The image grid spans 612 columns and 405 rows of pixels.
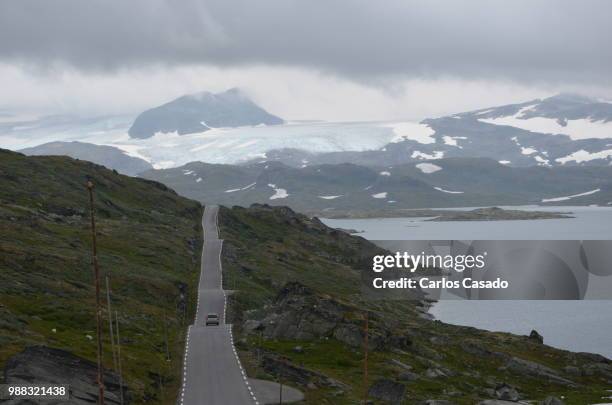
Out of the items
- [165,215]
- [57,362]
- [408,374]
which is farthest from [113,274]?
[165,215]

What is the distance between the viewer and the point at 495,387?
8875cm

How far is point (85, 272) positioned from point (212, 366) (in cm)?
4315

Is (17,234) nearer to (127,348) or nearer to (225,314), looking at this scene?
(225,314)

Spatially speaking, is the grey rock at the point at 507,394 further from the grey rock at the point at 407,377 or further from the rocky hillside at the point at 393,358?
the grey rock at the point at 407,377

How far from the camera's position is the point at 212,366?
73188 millimetres

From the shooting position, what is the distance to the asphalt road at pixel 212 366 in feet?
204

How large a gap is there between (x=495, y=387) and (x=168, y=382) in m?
38.8

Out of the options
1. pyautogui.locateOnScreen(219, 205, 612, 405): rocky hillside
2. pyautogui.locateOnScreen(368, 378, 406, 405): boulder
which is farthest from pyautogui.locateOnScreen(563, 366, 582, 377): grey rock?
pyautogui.locateOnScreen(368, 378, 406, 405): boulder

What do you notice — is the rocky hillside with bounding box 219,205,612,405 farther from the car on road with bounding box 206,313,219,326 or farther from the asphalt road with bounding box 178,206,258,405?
the car on road with bounding box 206,313,219,326

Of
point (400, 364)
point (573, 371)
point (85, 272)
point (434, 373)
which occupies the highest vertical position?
point (85, 272)

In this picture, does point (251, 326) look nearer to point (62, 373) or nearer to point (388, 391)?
point (388, 391)

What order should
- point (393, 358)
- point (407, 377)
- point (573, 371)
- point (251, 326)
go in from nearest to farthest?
point (407, 377) → point (393, 358) → point (251, 326) → point (573, 371)

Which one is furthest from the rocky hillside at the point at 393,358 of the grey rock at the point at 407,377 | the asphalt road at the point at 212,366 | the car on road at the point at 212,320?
the car on road at the point at 212,320

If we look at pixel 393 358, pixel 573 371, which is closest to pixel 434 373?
pixel 393 358
